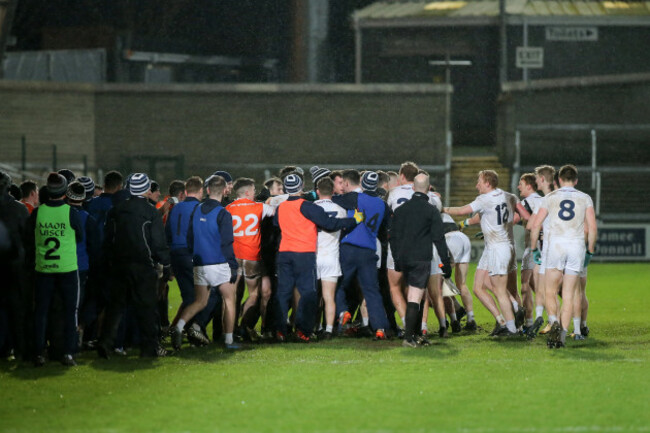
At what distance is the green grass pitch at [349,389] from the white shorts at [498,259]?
87 cm

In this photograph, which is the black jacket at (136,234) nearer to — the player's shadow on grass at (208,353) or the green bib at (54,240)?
the green bib at (54,240)

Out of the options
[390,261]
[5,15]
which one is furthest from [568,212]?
[5,15]

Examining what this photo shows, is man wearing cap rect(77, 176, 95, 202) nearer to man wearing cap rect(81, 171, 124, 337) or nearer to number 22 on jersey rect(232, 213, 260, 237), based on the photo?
man wearing cap rect(81, 171, 124, 337)

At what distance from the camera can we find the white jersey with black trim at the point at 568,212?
11.7m

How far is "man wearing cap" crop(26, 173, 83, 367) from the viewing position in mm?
10680

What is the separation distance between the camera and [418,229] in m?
11.8

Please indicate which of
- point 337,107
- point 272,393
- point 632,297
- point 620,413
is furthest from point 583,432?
point 337,107

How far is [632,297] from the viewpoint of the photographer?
59.7 ft

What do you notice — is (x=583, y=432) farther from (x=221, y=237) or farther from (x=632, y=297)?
(x=632, y=297)

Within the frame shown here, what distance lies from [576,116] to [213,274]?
23.6 m

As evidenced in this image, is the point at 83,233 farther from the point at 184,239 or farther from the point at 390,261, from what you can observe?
the point at 390,261

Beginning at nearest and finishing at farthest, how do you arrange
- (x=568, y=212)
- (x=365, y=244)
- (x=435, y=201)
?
(x=568, y=212) < (x=435, y=201) < (x=365, y=244)

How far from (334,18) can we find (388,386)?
31.9m

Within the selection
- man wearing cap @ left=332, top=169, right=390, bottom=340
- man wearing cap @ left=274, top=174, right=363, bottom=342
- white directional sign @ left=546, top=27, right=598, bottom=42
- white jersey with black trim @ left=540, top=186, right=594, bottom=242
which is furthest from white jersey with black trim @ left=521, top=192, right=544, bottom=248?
white directional sign @ left=546, top=27, right=598, bottom=42
